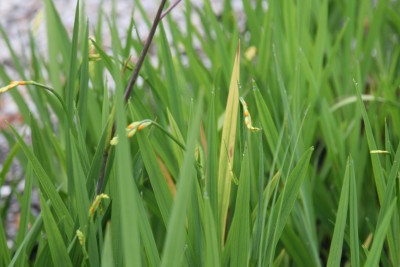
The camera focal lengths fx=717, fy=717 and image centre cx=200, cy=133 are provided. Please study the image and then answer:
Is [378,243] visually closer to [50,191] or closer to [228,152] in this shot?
[228,152]

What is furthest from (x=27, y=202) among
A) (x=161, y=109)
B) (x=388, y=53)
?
(x=388, y=53)

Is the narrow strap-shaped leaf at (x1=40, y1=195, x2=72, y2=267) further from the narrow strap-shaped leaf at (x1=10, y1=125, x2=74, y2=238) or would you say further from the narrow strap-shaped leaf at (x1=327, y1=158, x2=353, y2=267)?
the narrow strap-shaped leaf at (x1=327, y1=158, x2=353, y2=267)

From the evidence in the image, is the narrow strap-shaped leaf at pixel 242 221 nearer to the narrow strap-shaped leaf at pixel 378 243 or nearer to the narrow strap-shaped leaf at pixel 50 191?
the narrow strap-shaped leaf at pixel 378 243

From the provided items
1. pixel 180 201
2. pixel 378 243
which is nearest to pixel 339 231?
pixel 378 243

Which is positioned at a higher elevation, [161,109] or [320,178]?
[161,109]

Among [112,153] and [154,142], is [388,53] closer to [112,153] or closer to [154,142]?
[154,142]

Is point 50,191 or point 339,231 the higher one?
point 50,191

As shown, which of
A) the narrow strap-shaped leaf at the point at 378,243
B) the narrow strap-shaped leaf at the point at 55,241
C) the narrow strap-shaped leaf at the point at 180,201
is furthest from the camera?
the narrow strap-shaped leaf at the point at 55,241

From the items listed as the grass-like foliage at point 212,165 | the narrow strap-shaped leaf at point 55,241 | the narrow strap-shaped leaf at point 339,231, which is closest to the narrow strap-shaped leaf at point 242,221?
the grass-like foliage at point 212,165
